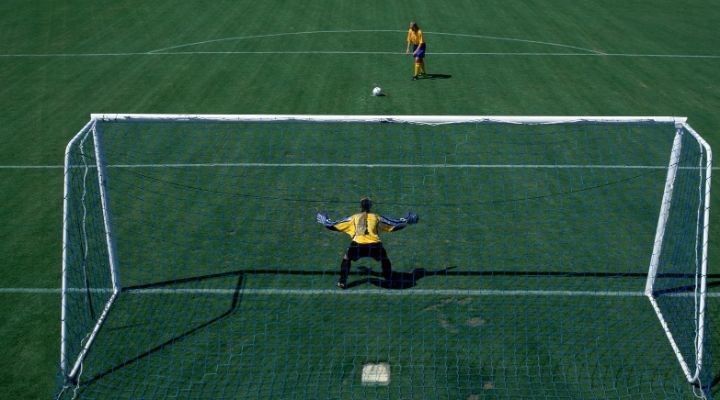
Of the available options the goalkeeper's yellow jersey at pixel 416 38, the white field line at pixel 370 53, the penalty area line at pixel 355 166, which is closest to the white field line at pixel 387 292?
the penalty area line at pixel 355 166

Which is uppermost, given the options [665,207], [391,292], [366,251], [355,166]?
[355,166]

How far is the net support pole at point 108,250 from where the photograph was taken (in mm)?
9906

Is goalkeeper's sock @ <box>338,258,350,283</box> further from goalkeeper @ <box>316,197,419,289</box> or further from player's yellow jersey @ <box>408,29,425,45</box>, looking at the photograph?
player's yellow jersey @ <box>408,29,425,45</box>

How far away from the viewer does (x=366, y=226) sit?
11.1 m

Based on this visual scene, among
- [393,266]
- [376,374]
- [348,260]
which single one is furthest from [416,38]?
[376,374]

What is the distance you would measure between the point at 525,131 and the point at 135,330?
1037cm

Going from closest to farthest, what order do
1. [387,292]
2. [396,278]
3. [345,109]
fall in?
1. [387,292]
2. [396,278]
3. [345,109]

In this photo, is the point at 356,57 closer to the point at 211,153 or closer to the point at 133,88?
the point at 133,88

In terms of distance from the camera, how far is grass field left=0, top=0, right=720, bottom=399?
988 centimetres

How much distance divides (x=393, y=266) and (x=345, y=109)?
7966 mm

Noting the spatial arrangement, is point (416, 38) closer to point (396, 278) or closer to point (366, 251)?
point (396, 278)

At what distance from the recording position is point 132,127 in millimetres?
17391

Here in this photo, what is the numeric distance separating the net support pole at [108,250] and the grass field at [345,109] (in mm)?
372

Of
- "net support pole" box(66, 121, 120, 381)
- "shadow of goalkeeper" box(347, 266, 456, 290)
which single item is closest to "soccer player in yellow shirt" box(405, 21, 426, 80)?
"shadow of goalkeeper" box(347, 266, 456, 290)
